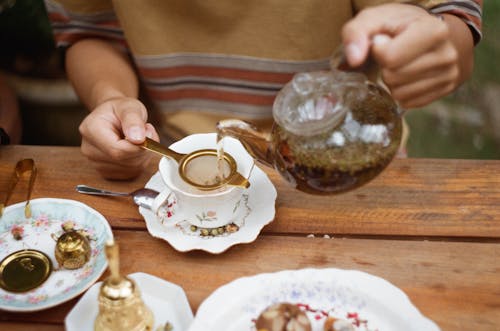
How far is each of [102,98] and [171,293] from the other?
564 millimetres

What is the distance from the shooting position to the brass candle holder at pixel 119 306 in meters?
0.81

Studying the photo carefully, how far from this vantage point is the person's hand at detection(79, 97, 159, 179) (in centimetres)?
106

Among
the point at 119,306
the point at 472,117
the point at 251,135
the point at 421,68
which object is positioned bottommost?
the point at 472,117

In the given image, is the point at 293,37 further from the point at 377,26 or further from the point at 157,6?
the point at 377,26

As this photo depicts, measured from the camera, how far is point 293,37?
1330mm

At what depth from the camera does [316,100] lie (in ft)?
2.69

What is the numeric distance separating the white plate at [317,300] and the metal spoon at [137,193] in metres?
0.26

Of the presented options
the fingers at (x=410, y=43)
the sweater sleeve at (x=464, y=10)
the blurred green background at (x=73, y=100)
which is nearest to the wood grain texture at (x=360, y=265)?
the fingers at (x=410, y=43)

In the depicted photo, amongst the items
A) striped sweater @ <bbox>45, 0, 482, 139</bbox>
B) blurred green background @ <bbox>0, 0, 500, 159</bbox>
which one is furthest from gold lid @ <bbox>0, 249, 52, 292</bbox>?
blurred green background @ <bbox>0, 0, 500, 159</bbox>

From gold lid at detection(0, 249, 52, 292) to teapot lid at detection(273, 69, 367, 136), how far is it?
1.59 feet

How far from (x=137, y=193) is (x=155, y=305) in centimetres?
26

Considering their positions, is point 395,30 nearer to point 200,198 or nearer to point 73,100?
point 200,198

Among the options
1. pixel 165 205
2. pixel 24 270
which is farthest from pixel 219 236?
pixel 24 270

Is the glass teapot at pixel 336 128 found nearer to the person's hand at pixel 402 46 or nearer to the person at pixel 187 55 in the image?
the person's hand at pixel 402 46
